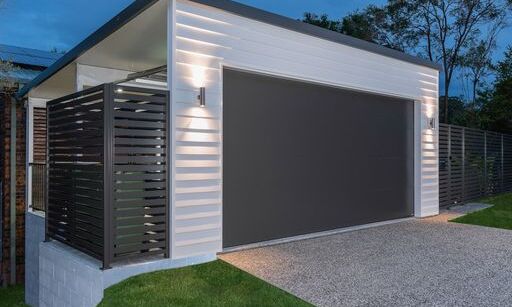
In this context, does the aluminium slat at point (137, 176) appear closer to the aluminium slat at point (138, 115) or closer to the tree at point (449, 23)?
the aluminium slat at point (138, 115)

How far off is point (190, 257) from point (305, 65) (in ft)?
11.0

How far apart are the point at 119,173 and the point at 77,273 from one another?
4.26 feet

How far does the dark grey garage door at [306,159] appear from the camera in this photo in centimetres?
611

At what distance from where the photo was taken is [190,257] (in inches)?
205

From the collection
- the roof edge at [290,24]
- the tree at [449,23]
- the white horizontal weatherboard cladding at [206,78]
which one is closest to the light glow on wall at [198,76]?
the white horizontal weatherboard cladding at [206,78]

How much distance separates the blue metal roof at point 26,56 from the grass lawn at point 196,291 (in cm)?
992

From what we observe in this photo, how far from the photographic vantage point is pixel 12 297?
30.5 feet

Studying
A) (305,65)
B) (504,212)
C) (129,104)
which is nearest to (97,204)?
(129,104)

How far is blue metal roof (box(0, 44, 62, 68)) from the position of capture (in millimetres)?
12459

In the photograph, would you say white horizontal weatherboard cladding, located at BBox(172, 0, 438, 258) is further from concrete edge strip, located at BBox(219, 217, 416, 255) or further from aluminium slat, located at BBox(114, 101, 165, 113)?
concrete edge strip, located at BBox(219, 217, 416, 255)

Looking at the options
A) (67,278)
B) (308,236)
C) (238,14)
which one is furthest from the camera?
(308,236)

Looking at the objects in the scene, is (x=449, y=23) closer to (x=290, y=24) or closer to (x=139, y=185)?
(x=290, y=24)

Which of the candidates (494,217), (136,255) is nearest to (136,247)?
(136,255)

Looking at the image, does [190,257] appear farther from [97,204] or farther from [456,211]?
[456,211]
